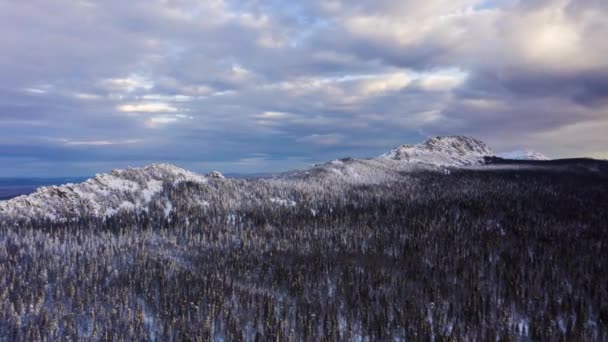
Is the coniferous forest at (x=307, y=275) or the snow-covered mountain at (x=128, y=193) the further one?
the snow-covered mountain at (x=128, y=193)

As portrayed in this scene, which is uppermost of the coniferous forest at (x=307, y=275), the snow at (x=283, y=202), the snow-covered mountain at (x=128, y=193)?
the snow-covered mountain at (x=128, y=193)

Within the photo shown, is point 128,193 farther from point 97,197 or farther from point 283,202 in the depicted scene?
point 283,202

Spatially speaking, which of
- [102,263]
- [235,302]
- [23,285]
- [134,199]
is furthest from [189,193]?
[235,302]

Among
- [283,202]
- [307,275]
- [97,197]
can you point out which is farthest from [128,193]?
[307,275]

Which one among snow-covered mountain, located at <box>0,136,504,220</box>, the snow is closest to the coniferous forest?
snow-covered mountain, located at <box>0,136,504,220</box>

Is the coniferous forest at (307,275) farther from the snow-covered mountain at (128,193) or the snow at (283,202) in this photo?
the snow at (283,202)

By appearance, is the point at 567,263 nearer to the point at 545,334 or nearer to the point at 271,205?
the point at 545,334

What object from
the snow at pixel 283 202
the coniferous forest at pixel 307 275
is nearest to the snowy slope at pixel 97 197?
the coniferous forest at pixel 307 275
